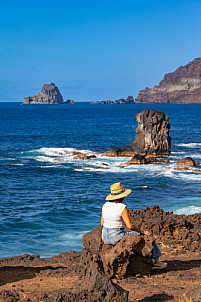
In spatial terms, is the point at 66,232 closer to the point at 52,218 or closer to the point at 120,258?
the point at 52,218

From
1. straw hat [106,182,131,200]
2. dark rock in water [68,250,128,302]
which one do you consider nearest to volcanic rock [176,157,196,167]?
straw hat [106,182,131,200]

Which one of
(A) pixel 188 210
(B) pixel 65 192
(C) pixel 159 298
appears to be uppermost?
(C) pixel 159 298

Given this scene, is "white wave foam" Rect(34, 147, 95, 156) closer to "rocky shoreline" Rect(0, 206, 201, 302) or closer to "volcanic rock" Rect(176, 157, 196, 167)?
"volcanic rock" Rect(176, 157, 196, 167)

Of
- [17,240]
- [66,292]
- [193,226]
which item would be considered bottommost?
[17,240]

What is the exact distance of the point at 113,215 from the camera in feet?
28.0

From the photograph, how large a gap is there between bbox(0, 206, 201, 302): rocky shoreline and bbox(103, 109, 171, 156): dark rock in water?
121 feet

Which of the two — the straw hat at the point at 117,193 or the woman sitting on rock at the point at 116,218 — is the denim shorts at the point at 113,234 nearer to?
the woman sitting on rock at the point at 116,218

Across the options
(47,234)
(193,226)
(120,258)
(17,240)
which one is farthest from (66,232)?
(120,258)

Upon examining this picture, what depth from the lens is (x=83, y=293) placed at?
695 centimetres

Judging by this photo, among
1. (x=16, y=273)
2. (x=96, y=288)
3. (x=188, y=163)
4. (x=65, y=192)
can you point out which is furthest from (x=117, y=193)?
(x=188, y=163)

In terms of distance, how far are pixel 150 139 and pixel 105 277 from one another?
148 feet

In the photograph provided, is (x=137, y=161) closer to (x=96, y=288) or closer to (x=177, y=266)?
(x=177, y=266)

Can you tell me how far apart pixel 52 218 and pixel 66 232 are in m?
3.14

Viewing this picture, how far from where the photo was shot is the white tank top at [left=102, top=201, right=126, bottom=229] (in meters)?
8.51
